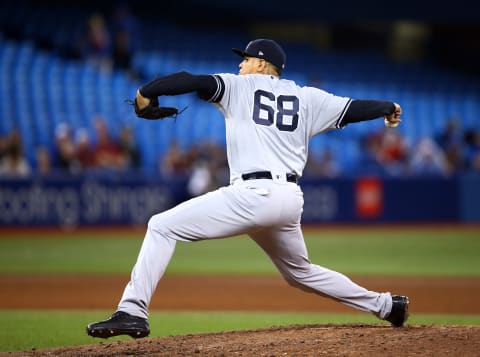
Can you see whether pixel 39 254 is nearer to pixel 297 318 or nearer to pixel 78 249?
pixel 78 249

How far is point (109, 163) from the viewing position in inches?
649

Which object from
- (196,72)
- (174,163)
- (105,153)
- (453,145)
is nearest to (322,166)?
(174,163)

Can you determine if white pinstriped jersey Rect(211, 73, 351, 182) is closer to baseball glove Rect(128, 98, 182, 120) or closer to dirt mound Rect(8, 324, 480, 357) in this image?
baseball glove Rect(128, 98, 182, 120)

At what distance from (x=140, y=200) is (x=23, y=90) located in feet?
10.6

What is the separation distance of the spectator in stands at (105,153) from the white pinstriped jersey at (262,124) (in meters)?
11.3

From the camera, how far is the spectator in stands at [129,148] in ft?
54.4

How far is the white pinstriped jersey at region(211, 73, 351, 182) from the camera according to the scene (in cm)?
511

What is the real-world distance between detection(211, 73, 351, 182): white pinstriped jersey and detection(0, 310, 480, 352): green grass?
203 cm

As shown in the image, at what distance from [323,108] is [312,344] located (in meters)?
1.47

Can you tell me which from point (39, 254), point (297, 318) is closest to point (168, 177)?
point (39, 254)

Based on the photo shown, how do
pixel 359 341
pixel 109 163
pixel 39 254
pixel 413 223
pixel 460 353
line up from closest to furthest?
pixel 460 353 < pixel 359 341 < pixel 39 254 < pixel 109 163 < pixel 413 223

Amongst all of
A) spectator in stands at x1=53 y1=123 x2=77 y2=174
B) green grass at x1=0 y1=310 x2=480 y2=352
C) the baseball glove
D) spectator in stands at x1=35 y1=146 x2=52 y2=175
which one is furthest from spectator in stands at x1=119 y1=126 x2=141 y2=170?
the baseball glove

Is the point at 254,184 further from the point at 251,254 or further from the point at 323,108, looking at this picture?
the point at 251,254

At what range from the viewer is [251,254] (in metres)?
14.0
